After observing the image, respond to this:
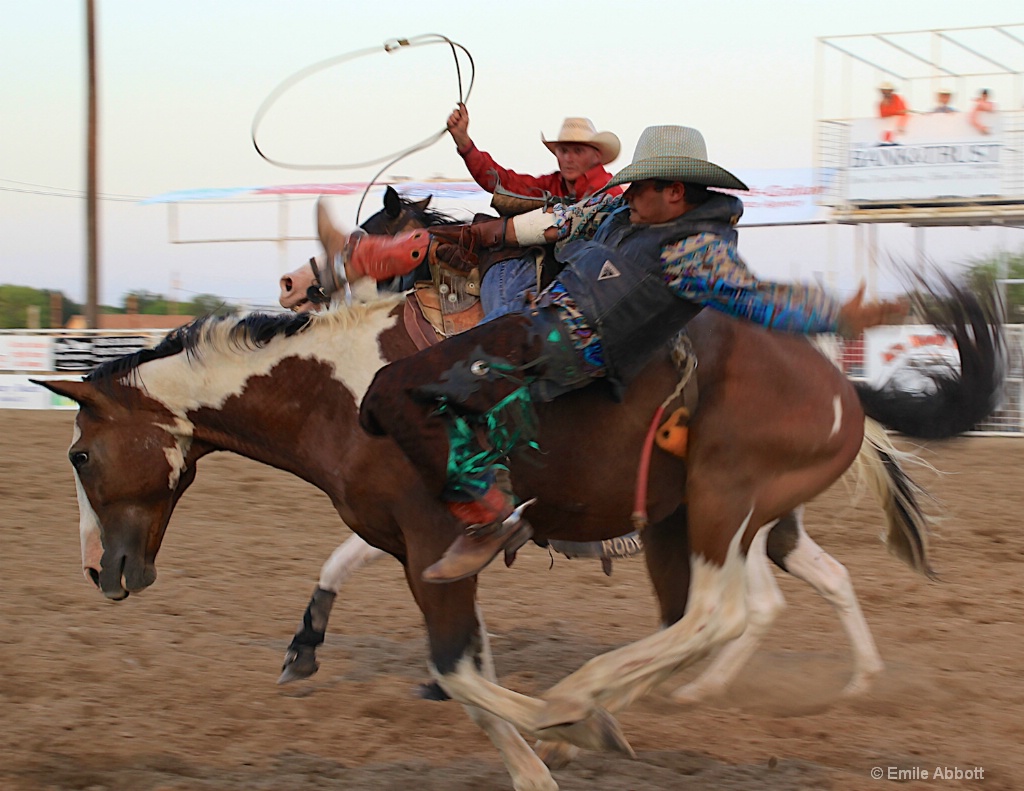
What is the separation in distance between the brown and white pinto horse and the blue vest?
168 millimetres

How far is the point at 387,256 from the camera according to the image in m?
3.82

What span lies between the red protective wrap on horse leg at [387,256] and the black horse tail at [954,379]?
63.5 inches

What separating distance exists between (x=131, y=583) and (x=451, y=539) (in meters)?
1.14

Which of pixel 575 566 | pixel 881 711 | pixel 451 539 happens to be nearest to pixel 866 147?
pixel 575 566

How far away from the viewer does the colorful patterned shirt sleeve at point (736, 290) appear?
314 cm

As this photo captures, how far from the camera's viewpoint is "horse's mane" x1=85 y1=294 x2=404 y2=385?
3.66 meters

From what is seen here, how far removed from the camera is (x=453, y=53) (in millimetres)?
3973

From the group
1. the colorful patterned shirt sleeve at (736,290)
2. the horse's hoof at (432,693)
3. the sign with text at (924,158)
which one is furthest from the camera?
the sign with text at (924,158)

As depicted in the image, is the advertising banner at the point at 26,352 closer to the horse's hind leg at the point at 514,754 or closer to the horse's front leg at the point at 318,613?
the horse's front leg at the point at 318,613

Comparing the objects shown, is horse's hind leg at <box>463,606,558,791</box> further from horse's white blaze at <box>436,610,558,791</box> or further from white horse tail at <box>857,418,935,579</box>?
white horse tail at <box>857,418,935,579</box>

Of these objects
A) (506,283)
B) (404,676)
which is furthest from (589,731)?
(404,676)

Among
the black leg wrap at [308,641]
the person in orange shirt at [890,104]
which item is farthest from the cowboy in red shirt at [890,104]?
the black leg wrap at [308,641]

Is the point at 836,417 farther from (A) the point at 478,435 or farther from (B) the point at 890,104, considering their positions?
(B) the point at 890,104

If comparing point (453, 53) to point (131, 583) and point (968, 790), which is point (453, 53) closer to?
point (131, 583)
